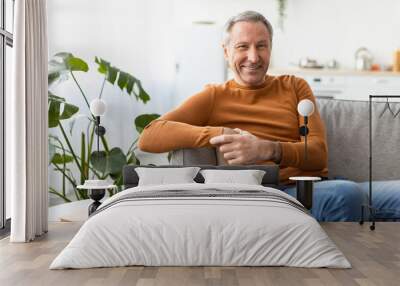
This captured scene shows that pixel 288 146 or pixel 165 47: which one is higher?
pixel 165 47

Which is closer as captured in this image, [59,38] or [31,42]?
[31,42]

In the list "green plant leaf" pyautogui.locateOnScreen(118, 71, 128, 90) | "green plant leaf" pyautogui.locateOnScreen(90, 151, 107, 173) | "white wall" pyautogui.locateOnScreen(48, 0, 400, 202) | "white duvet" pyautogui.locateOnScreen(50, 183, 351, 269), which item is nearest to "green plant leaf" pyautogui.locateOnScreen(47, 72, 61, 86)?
"green plant leaf" pyautogui.locateOnScreen(118, 71, 128, 90)

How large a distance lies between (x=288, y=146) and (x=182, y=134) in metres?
0.82

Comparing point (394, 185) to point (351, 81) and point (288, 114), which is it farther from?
point (351, 81)

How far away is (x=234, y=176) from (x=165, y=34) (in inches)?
160

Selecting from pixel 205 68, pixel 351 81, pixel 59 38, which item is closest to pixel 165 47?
pixel 205 68

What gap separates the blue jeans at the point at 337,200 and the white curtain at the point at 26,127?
1.93 meters

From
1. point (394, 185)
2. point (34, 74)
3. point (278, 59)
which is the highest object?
point (278, 59)

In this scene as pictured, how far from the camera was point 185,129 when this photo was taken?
4.79 metres

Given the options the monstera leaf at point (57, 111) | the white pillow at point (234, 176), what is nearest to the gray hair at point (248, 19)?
the white pillow at point (234, 176)

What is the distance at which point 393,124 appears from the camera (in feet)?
17.0

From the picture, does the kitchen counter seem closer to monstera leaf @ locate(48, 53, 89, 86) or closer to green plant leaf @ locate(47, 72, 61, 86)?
monstera leaf @ locate(48, 53, 89, 86)

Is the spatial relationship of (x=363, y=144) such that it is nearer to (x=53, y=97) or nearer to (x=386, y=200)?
(x=386, y=200)

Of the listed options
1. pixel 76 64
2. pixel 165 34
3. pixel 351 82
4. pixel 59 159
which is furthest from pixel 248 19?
pixel 351 82
